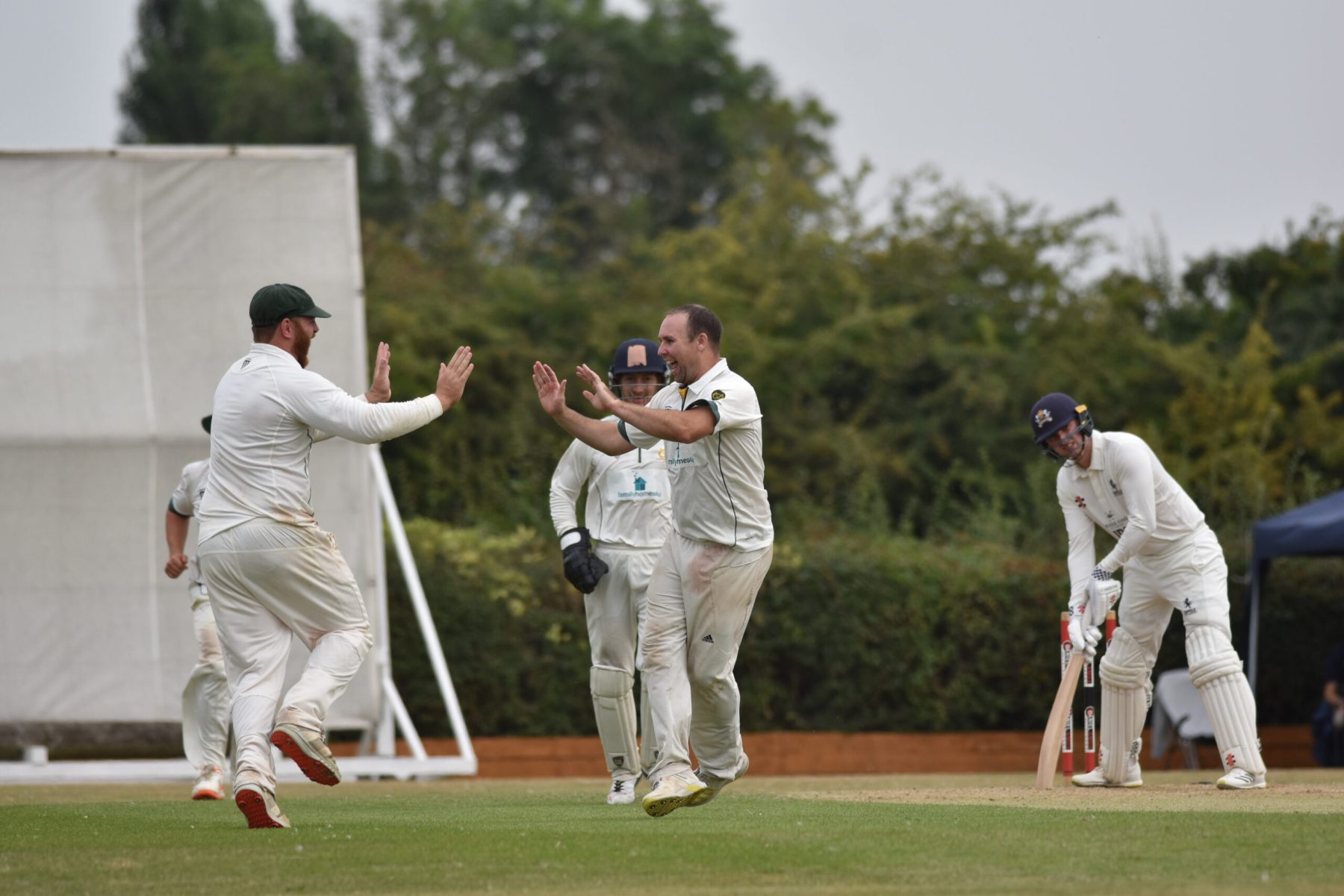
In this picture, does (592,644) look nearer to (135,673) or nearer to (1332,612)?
(135,673)

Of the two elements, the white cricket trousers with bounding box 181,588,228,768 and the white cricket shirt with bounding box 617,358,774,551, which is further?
the white cricket trousers with bounding box 181,588,228,768

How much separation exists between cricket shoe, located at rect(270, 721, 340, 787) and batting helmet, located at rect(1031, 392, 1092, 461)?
4.10 metres

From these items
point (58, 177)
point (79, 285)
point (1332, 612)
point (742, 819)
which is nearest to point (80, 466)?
point (79, 285)

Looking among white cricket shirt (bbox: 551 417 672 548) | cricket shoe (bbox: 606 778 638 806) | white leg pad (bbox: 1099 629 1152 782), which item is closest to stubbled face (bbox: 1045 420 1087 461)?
white leg pad (bbox: 1099 629 1152 782)

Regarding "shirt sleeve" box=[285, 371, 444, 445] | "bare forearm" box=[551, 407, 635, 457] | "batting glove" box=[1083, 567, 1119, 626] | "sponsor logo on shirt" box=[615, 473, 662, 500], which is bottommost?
"batting glove" box=[1083, 567, 1119, 626]

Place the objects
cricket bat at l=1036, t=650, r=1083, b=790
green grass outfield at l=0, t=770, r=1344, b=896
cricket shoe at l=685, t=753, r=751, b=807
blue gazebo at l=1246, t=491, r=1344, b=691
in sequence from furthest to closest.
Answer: blue gazebo at l=1246, t=491, r=1344, b=691
cricket bat at l=1036, t=650, r=1083, b=790
cricket shoe at l=685, t=753, r=751, b=807
green grass outfield at l=0, t=770, r=1344, b=896

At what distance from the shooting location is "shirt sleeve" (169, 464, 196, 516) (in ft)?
32.2

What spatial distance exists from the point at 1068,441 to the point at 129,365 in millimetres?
7194

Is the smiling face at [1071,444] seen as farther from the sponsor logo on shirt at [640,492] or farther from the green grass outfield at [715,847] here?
the sponsor logo on shirt at [640,492]

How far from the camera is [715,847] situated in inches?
221

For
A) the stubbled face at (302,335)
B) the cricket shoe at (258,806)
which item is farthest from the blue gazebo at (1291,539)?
the cricket shoe at (258,806)

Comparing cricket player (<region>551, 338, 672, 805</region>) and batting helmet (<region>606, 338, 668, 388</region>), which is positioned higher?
batting helmet (<region>606, 338, 668, 388</region>)

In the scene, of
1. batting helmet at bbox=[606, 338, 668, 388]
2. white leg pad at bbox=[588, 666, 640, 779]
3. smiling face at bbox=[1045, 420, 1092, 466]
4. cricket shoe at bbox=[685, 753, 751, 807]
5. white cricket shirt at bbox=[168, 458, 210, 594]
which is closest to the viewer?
cricket shoe at bbox=[685, 753, 751, 807]

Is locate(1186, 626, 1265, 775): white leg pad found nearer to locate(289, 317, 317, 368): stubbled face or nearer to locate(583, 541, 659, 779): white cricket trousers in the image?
locate(583, 541, 659, 779): white cricket trousers
